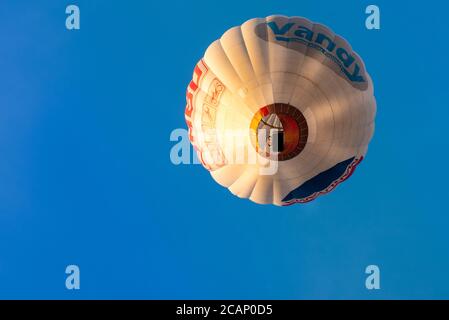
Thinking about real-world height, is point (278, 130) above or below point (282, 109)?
below

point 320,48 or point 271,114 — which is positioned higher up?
point 320,48

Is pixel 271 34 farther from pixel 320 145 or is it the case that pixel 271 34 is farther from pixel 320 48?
pixel 320 145

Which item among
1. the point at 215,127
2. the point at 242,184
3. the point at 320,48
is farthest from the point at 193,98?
the point at 320,48

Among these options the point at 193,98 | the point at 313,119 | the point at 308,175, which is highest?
the point at 193,98

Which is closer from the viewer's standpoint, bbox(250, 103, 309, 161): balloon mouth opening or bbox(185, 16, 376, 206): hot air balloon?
bbox(250, 103, 309, 161): balloon mouth opening
